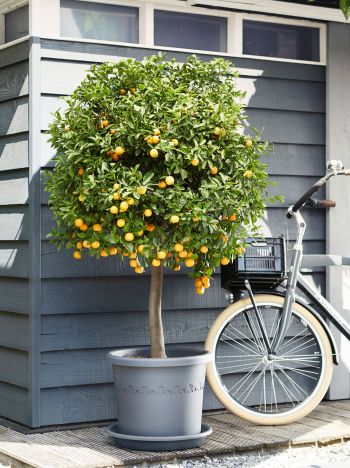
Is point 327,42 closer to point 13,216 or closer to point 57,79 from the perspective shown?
point 57,79

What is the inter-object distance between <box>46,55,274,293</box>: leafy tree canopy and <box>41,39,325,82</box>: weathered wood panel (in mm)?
414

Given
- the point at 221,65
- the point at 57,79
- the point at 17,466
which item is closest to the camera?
the point at 17,466

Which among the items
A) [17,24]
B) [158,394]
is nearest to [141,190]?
[158,394]

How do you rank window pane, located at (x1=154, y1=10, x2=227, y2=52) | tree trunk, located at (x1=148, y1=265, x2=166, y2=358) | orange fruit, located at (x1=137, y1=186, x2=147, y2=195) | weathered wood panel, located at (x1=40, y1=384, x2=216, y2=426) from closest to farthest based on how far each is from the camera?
1. orange fruit, located at (x1=137, y1=186, x2=147, y2=195)
2. tree trunk, located at (x1=148, y1=265, x2=166, y2=358)
3. weathered wood panel, located at (x1=40, y1=384, x2=216, y2=426)
4. window pane, located at (x1=154, y1=10, x2=227, y2=52)

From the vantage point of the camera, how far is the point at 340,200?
4926 millimetres

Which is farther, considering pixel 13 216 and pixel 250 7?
pixel 250 7

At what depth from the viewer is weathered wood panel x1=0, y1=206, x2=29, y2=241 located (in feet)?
14.0

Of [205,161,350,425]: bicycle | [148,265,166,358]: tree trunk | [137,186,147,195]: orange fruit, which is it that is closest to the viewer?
[137,186,147,195]: orange fruit

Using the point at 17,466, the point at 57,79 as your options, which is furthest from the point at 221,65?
the point at 17,466

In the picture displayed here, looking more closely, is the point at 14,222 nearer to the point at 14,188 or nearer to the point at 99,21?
the point at 14,188

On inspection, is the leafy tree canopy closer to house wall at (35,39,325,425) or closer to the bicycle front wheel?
house wall at (35,39,325,425)

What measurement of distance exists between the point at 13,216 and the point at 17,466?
1.25m

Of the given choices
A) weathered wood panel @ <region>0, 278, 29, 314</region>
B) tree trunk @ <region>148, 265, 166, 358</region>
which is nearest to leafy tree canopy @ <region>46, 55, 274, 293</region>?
tree trunk @ <region>148, 265, 166, 358</region>

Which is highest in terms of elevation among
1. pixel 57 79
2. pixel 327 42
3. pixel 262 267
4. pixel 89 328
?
pixel 327 42
